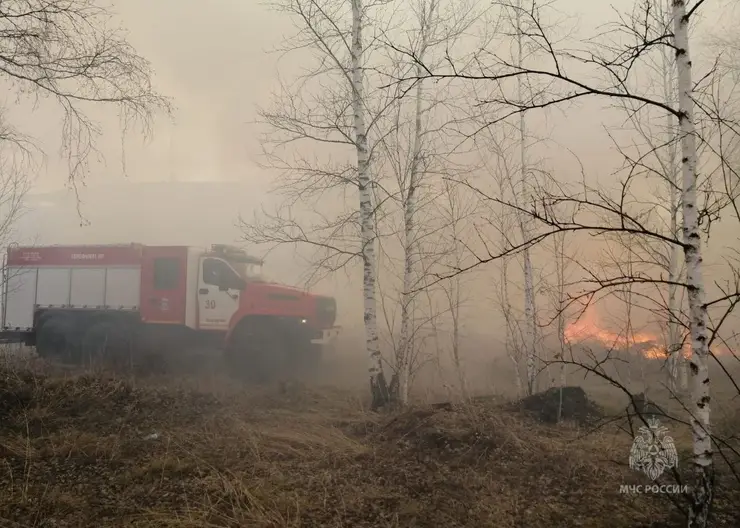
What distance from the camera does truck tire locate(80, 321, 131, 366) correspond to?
11391 mm

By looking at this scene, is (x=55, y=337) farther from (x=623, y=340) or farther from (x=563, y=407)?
(x=623, y=340)

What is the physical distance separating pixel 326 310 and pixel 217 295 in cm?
261

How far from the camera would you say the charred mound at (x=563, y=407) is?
6473 mm

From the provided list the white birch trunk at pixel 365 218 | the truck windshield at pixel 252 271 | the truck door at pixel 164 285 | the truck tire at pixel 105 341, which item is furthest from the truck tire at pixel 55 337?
the white birch trunk at pixel 365 218

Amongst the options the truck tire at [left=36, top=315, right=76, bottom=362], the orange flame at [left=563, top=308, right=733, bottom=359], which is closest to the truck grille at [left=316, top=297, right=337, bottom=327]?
the orange flame at [left=563, top=308, right=733, bottom=359]

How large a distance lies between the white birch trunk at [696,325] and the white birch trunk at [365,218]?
4789 mm

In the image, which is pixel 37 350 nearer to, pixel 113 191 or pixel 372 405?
pixel 372 405

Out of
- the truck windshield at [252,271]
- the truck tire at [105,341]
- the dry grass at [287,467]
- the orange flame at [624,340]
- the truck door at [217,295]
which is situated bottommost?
the dry grass at [287,467]

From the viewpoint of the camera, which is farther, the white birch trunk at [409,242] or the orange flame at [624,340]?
the white birch trunk at [409,242]

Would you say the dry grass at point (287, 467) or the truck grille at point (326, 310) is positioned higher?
the truck grille at point (326, 310)

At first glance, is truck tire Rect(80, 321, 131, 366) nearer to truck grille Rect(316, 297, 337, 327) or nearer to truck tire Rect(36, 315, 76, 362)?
truck tire Rect(36, 315, 76, 362)

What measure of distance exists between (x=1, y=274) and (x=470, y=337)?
14.7m

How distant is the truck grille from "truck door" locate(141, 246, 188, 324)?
314 cm

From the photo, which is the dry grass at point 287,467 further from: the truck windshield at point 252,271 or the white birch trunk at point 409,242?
the truck windshield at point 252,271
